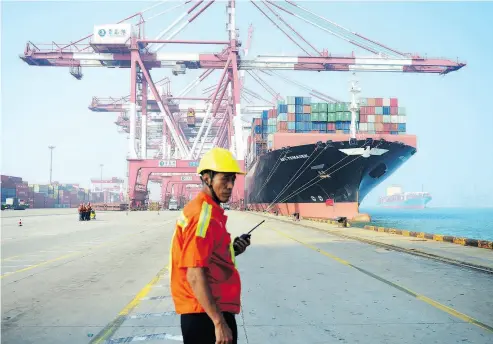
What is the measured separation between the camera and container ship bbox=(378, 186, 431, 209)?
177m

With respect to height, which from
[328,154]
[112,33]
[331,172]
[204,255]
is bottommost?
[204,255]

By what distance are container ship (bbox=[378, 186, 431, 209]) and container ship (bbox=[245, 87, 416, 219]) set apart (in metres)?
139

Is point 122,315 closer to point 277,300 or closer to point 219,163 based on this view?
point 277,300

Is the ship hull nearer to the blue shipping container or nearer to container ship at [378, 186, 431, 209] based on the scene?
the blue shipping container

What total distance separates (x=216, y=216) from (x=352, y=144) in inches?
1460

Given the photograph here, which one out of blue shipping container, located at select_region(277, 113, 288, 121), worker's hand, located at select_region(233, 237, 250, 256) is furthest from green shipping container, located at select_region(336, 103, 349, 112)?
worker's hand, located at select_region(233, 237, 250, 256)

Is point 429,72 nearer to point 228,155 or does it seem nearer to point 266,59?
point 266,59

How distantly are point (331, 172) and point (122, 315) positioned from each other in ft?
118

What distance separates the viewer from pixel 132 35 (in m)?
46.3

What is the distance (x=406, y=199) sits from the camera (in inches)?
7210

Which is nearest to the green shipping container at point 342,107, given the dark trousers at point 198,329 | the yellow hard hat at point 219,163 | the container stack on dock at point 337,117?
the container stack on dock at point 337,117

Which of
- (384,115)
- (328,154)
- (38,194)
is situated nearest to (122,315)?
(328,154)

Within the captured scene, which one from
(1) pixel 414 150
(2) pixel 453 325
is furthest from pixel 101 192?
(2) pixel 453 325

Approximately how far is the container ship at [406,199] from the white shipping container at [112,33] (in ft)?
506
